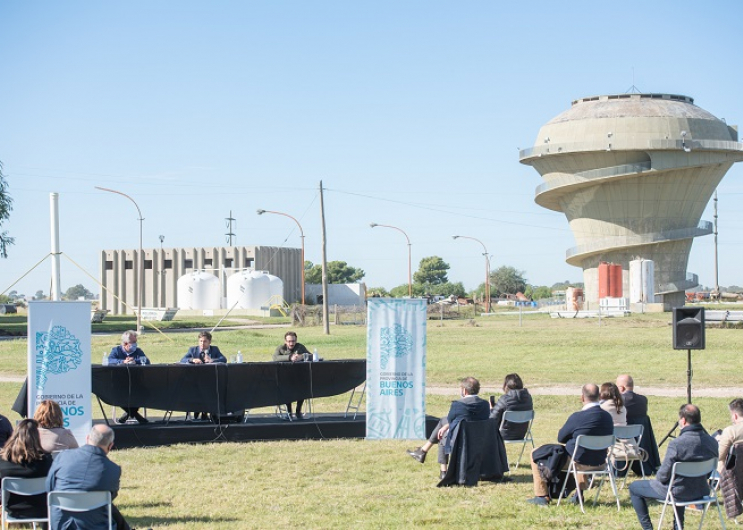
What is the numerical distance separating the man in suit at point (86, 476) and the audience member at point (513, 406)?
593 cm

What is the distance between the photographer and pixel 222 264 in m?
111

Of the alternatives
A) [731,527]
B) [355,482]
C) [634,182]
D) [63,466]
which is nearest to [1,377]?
[355,482]

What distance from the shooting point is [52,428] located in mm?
9727

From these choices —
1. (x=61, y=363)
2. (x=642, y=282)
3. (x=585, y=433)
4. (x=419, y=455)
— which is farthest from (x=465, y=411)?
(x=642, y=282)

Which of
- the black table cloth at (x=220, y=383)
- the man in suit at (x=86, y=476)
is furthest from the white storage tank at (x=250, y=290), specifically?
the man in suit at (x=86, y=476)

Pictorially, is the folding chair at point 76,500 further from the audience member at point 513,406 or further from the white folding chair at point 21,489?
the audience member at point 513,406

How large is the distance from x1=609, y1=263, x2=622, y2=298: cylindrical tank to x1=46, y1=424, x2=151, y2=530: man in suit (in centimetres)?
7127

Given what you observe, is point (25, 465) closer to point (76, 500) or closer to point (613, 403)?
point (76, 500)

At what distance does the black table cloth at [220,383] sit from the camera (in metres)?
15.2

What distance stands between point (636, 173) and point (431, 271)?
8587cm

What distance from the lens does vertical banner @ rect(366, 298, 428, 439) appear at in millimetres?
14984

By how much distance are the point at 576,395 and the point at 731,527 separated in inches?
486

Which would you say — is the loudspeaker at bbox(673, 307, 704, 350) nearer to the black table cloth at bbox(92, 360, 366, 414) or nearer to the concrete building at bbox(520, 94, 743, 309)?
the black table cloth at bbox(92, 360, 366, 414)

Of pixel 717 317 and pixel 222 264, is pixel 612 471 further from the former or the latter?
pixel 222 264
